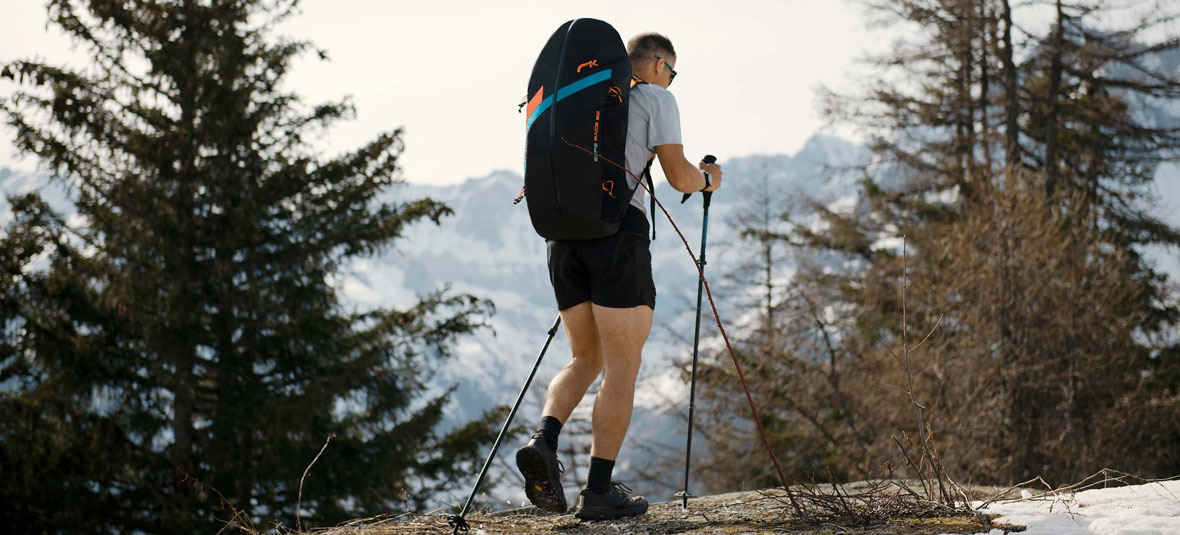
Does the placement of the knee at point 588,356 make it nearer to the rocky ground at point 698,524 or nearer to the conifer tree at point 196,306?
the rocky ground at point 698,524

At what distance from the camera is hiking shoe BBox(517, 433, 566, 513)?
3.17m

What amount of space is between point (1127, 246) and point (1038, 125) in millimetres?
2968

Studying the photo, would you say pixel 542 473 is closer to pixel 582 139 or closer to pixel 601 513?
pixel 601 513

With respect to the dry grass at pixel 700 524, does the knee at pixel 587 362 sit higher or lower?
higher

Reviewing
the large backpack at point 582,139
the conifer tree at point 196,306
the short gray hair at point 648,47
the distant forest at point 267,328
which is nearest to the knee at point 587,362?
the large backpack at point 582,139

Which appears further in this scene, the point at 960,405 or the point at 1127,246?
the point at 1127,246

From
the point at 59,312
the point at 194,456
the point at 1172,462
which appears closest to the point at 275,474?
the point at 194,456

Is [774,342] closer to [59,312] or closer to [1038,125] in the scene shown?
[1038,125]

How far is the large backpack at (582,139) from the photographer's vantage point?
10.6ft

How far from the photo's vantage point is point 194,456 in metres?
11.8

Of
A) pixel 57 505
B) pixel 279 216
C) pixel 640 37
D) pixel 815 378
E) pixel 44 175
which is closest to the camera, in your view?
pixel 640 37

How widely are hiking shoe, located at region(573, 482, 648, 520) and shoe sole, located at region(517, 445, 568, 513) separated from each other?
0.15 m

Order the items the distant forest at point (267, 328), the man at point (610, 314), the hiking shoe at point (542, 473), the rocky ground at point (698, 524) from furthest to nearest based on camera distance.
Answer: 1. the distant forest at point (267, 328)
2. the man at point (610, 314)
3. the hiking shoe at point (542, 473)
4. the rocky ground at point (698, 524)

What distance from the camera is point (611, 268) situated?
3.29 metres
